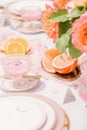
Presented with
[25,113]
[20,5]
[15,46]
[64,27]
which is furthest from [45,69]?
[20,5]

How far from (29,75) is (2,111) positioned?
1.10 ft

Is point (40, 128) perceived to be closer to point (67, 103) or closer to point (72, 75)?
point (67, 103)

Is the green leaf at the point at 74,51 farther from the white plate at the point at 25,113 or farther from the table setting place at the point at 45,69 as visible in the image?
the white plate at the point at 25,113

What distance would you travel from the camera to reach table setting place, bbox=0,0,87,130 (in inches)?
29.0

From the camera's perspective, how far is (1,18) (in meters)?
1.73

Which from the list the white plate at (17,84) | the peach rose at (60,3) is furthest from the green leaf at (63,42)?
the white plate at (17,84)

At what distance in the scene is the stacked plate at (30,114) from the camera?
0.86 meters

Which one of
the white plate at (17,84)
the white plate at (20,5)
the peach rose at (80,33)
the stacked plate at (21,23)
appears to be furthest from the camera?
the white plate at (20,5)

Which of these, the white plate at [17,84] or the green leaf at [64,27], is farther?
the white plate at [17,84]

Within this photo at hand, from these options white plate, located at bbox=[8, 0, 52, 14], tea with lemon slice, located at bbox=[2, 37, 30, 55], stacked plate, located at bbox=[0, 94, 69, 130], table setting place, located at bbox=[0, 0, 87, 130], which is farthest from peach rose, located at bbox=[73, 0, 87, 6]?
white plate, located at bbox=[8, 0, 52, 14]

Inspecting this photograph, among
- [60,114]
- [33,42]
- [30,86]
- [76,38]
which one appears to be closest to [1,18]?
[33,42]

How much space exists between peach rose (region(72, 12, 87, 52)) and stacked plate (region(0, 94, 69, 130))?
28 centimetres

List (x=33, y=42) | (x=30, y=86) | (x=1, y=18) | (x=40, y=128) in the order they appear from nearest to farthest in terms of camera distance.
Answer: (x=40, y=128) < (x=30, y=86) < (x=33, y=42) < (x=1, y=18)

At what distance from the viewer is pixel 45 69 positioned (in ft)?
4.05
